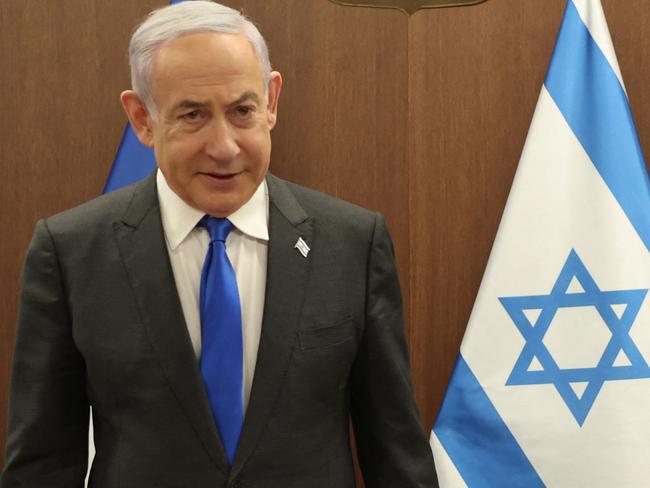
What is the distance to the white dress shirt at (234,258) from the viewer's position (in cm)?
167

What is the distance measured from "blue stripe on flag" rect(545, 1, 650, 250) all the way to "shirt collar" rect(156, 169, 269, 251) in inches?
44.3

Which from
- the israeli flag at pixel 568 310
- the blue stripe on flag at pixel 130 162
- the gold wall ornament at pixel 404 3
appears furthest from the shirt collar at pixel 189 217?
the israeli flag at pixel 568 310

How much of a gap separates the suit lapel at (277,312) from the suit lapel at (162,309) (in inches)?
2.6

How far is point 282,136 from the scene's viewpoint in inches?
108

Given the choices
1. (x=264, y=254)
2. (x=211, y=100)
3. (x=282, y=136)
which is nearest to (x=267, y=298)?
(x=264, y=254)

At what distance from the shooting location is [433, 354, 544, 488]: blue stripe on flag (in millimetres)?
2525

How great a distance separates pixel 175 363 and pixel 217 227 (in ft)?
0.80

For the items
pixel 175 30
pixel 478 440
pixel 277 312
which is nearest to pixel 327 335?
pixel 277 312

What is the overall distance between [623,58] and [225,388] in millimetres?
1651

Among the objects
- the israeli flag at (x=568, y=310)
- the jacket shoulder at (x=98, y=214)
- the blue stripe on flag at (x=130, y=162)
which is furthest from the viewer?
the blue stripe on flag at (x=130, y=162)

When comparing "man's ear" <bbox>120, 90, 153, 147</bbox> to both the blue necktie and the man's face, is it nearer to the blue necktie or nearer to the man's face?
the man's face

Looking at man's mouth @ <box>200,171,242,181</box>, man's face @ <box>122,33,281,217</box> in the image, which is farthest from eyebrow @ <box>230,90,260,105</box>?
man's mouth @ <box>200,171,242,181</box>

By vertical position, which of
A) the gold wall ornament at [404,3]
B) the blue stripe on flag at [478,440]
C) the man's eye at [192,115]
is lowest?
the blue stripe on flag at [478,440]

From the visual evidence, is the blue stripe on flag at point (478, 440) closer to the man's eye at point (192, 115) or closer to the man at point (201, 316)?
the man at point (201, 316)
